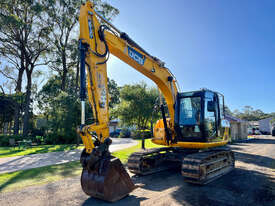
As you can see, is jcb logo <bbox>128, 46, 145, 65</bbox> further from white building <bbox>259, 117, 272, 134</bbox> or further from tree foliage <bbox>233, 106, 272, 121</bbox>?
tree foliage <bbox>233, 106, 272, 121</bbox>

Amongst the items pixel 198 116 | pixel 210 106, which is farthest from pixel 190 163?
pixel 210 106

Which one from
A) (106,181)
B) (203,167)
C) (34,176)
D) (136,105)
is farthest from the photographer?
(136,105)

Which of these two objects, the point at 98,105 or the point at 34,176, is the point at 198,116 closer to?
the point at 98,105

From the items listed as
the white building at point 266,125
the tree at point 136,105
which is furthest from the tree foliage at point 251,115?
the tree at point 136,105

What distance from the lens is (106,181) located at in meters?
4.18

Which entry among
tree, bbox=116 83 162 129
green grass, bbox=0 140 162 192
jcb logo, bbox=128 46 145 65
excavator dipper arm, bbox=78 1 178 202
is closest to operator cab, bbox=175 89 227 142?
jcb logo, bbox=128 46 145 65

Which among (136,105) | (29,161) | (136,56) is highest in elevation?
(136,56)

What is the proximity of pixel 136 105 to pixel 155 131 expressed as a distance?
11456mm

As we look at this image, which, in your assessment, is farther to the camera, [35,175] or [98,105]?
[35,175]

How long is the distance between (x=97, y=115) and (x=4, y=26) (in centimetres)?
2204

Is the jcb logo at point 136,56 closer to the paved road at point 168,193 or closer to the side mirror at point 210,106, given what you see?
the side mirror at point 210,106

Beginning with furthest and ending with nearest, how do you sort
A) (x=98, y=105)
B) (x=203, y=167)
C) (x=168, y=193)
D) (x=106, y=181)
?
(x=203, y=167) → (x=168, y=193) → (x=98, y=105) → (x=106, y=181)

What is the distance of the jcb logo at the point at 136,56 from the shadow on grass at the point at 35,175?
4.63m

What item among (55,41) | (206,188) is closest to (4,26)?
(55,41)
